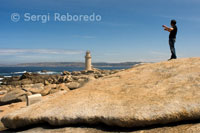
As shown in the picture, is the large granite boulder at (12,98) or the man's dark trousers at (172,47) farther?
the large granite boulder at (12,98)

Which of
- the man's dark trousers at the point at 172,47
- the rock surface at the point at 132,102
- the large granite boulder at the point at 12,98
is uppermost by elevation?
the man's dark trousers at the point at 172,47

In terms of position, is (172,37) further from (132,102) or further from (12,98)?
(12,98)

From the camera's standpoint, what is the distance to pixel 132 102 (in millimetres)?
4520

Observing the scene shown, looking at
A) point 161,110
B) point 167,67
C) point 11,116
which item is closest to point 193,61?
point 167,67

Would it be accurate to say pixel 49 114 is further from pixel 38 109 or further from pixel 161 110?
pixel 161 110

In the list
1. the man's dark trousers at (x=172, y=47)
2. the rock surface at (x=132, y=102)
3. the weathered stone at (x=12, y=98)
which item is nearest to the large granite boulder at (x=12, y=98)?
the weathered stone at (x=12, y=98)

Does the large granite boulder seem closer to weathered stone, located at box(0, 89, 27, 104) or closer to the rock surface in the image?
weathered stone, located at box(0, 89, 27, 104)

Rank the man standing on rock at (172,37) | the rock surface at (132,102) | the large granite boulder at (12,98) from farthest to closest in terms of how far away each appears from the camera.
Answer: the large granite boulder at (12,98), the man standing on rock at (172,37), the rock surface at (132,102)

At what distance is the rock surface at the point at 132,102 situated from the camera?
4.12 meters

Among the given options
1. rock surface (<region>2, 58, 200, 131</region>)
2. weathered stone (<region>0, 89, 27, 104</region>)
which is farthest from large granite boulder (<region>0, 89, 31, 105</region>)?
rock surface (<region>2, 58, 200, 131</region>)

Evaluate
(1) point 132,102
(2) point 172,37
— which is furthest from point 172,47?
(1) point 132,102

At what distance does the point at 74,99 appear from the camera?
527 cm

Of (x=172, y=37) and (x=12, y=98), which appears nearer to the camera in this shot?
(x=172, y=37)

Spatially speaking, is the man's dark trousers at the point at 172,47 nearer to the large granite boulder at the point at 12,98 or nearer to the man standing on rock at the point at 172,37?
the man standing on rock at the point at 172,37
